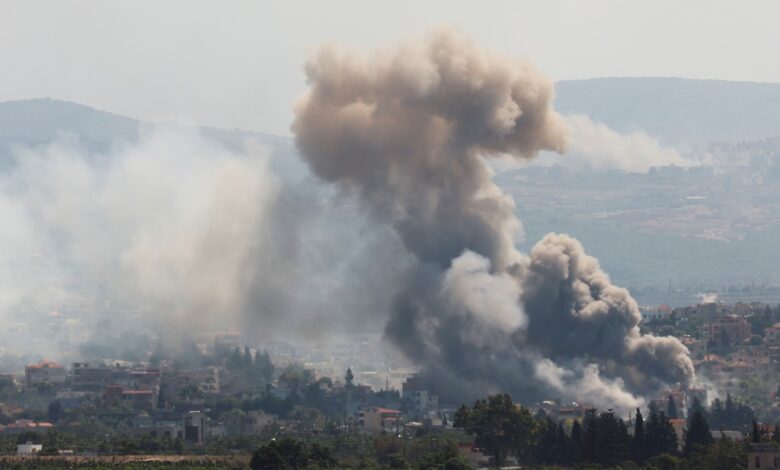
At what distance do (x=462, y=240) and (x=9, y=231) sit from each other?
113068 millimetres

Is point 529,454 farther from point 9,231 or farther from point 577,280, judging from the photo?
point 9,231

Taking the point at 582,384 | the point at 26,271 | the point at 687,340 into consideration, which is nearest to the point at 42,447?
the point at 582,384

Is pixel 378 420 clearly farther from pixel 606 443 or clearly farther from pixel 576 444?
pixel 606 443

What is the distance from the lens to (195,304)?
4483 inches

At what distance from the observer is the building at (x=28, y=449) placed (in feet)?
233

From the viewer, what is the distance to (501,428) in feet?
235

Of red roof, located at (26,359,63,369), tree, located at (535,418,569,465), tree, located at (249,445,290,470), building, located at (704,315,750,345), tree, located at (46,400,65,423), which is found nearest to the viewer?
tree, located at (249,445,290,470)

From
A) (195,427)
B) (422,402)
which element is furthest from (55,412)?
(422,402)

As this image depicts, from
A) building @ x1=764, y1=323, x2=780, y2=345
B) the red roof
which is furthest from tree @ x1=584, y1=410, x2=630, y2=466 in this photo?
the red roof

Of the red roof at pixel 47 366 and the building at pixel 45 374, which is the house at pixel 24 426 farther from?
the red roof at pixel 47 366

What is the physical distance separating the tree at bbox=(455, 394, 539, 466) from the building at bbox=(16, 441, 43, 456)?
45.9 feet

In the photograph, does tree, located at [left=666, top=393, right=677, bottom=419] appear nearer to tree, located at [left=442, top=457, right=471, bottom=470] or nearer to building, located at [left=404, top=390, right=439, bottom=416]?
building, located at [left=404, top=390, right=439, bottom=416]

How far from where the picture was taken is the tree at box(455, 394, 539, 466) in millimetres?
70750

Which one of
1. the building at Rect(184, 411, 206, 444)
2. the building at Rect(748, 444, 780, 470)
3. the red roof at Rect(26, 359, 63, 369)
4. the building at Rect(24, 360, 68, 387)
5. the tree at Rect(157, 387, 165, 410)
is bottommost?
the building at Rect(748, 444, 780, 470)
